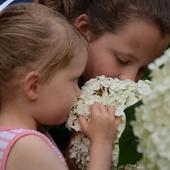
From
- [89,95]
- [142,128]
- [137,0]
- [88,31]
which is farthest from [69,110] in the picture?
[142,128]

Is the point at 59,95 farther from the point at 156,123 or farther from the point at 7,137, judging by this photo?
the point at 156,123

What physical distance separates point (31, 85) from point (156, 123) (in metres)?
0.64

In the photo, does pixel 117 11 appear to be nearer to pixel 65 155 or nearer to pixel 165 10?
pixel 165 10

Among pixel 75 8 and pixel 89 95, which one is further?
pixel 75 8

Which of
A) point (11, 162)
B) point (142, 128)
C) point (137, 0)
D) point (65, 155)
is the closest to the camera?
point (142, 128)

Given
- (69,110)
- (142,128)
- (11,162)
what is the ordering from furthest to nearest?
(69,110) < (11,162) < (142,128)

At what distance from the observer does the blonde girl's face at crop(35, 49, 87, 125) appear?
1345 mm

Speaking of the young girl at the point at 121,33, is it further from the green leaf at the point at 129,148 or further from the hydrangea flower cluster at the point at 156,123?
the hydrangea flower cluster at the point at 156,123

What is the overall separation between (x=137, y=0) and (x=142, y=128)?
958 millimetres

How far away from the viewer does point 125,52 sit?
1.58 m

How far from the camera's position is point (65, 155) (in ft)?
4.89

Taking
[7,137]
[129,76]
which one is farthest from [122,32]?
[7,137]

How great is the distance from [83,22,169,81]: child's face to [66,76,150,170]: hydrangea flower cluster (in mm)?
167

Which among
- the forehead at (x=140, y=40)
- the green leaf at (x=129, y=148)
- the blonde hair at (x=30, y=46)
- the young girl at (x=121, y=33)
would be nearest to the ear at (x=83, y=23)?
the young girl at (x=121, y=33)
